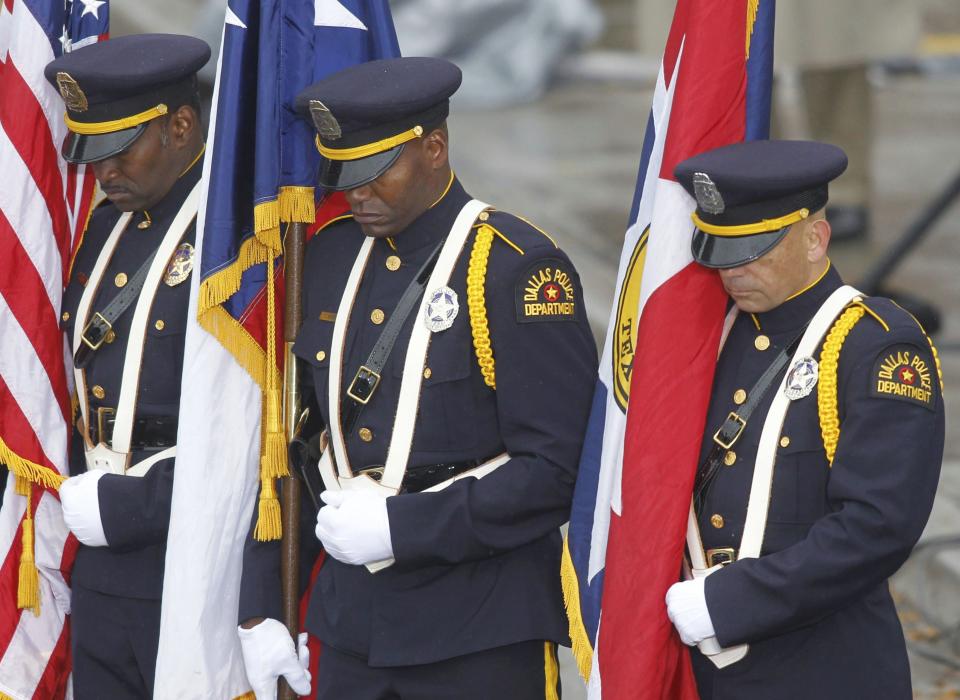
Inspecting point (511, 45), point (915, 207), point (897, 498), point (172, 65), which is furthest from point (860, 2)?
point (897, 498)

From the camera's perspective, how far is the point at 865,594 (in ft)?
10.7

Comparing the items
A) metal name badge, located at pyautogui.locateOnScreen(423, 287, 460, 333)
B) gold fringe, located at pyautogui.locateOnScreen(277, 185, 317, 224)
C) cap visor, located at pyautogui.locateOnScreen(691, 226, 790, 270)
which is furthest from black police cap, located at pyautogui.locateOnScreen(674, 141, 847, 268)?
gold fringe, located at pyautogui.locateOnScreen(277, 185, 317, 224)

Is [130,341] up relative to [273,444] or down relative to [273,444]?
up

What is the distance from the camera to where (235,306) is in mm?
3910

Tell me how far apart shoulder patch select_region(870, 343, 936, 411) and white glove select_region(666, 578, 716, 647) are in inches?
21.0

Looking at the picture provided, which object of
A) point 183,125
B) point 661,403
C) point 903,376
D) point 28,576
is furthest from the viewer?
point 28,576

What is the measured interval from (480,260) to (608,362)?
368mm

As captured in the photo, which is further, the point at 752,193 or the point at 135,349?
the point at 135,349

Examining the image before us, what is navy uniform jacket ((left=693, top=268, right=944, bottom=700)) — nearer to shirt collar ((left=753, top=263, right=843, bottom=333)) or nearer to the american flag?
shirt collar ((left=753, top=263, right=843, bottom=333))

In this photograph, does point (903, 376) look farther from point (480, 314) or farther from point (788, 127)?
point (788, 127)

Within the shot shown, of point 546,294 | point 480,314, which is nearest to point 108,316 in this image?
point 480,314

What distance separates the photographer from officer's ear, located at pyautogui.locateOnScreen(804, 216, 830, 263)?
3.23 m

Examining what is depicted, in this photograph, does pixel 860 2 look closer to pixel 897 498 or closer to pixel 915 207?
pixel 915 207

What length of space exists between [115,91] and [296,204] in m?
0.53
